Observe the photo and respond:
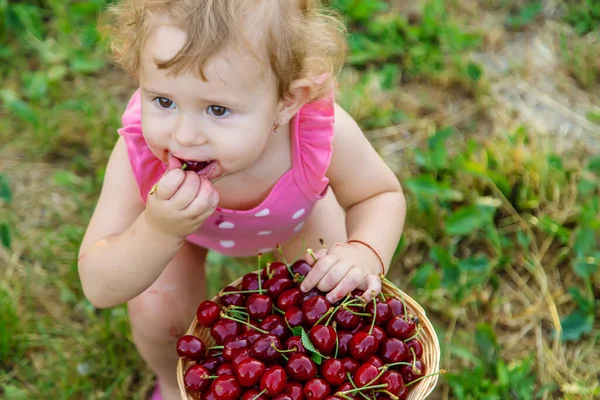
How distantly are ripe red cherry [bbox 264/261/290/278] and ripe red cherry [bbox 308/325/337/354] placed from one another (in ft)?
0.52

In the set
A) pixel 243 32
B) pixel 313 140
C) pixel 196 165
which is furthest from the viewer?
pixel 313 140

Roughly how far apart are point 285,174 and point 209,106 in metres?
0.33

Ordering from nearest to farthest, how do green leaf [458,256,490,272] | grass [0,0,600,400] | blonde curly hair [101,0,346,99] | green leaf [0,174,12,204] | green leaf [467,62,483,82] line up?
blonde curly hair [101,0,346,99] → grass [0,0,600,400] → green leaf [458,256,490,272] → green leaf [0,174,12,204] → green leaf [467,62,483,82]

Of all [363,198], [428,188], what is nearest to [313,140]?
[363,198]

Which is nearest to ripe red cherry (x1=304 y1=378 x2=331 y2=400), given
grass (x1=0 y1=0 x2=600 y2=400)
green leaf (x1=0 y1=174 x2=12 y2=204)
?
grass (x1=0 y1=0 x2=600 y2=400)

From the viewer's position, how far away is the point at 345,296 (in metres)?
1.27

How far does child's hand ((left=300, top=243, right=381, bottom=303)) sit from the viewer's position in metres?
1.26

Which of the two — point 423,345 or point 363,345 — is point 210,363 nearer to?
point 363,345

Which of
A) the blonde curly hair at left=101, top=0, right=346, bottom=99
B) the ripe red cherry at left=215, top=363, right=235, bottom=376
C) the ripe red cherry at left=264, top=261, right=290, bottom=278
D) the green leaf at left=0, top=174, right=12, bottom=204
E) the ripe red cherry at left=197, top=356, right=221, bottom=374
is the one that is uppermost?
the blonde curly hair at left=101, top=0, right=346, bottom=99

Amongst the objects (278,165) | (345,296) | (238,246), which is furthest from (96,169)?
(345,296)

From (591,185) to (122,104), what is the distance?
134 centimetres

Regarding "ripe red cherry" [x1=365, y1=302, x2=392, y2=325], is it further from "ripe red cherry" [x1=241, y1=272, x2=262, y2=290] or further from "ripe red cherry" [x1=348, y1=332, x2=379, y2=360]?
"ripe red cherry" [x1=241, y1=272, x2=262, y2=290]

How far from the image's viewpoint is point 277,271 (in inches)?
51.9

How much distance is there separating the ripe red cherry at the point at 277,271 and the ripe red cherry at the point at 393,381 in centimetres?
26
